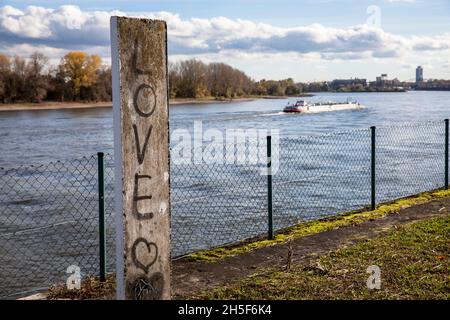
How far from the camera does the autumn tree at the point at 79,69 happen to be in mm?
93300

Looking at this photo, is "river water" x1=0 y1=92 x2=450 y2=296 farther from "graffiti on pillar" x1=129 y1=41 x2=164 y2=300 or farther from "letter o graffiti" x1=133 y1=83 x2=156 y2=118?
"letter o graffiti" x1=133 y1=83 x2=156 y2=118

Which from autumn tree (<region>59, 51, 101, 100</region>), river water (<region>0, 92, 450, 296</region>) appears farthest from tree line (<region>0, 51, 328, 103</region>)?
river water (<region>0, 92, 450, 296</region>)

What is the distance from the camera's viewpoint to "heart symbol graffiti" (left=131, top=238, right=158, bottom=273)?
4.73 m

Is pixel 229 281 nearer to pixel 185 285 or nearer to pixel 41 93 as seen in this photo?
pixel 185 285

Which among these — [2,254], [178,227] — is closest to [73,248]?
[2,254]

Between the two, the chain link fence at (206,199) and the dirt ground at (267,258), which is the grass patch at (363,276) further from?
the chain link fence at (206,199)

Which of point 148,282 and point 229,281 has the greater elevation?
point 148,282

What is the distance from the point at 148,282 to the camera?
4887mm

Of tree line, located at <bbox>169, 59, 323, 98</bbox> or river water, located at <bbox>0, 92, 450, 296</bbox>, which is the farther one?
tree line, located at <bbox>169, 59, 323, 98</bbox>

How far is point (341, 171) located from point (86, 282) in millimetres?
13068

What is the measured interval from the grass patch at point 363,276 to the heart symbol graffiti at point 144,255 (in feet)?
4.71

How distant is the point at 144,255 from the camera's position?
480 cm

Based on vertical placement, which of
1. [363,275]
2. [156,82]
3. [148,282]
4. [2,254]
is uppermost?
[156,82]

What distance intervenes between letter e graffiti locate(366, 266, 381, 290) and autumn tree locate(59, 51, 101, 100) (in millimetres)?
89696
